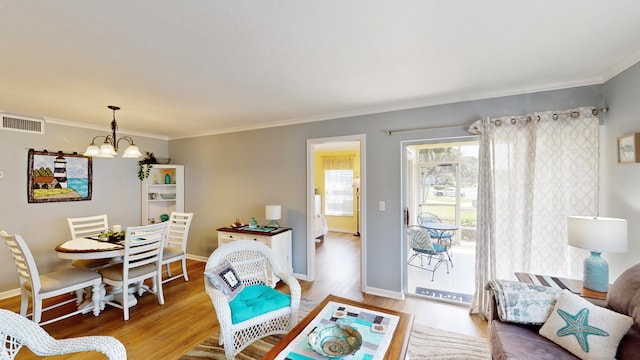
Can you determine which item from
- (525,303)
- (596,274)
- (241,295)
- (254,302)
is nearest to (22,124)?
(241,295)

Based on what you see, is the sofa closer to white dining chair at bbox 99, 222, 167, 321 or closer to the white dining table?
white dining chair at bbox 99, 222, 167, 321

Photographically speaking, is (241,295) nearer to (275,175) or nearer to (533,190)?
(275,175)

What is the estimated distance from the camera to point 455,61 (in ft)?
6.77

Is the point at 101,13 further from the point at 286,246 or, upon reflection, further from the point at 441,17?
the point at 286,246

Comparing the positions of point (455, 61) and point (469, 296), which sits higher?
point (455, 61)

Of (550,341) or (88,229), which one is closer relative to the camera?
(550,341)

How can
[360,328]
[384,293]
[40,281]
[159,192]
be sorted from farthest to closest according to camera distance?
[159,192], [384,293], [40,281], [360,328]

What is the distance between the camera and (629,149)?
6.48ft

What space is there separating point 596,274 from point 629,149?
0.98 m

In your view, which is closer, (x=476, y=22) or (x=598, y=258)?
(x=476, y=22)

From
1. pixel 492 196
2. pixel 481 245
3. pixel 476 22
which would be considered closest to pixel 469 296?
pixel 481 245

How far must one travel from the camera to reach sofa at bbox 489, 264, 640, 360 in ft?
4.58

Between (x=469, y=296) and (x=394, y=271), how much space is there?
963mm

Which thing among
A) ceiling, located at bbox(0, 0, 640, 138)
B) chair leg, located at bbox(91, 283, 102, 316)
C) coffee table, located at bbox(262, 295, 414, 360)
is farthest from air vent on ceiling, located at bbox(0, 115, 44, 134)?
coffee table, located at bbox(262, 295, 414, 360)
